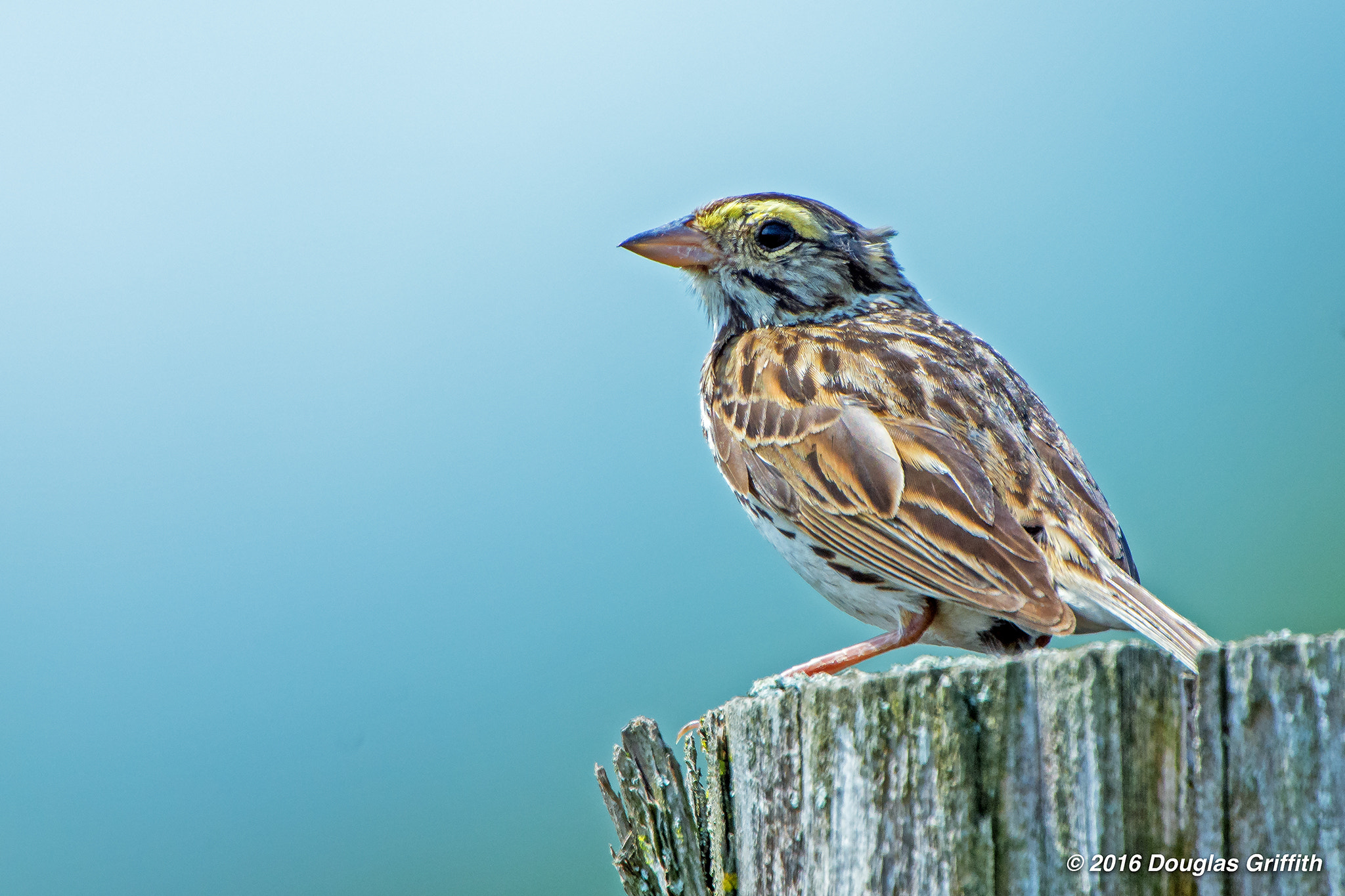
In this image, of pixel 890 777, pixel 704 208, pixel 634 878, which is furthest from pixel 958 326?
pixel 890 777

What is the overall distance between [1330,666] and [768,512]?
2.89m

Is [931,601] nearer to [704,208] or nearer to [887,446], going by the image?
[887,446]

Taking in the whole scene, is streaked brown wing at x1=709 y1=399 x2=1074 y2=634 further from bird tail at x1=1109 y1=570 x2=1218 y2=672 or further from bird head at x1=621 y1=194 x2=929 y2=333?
bird head at x1=621 y1=194 x2=929 y2=333

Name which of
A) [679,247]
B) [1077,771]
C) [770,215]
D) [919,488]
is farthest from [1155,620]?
[679,247]

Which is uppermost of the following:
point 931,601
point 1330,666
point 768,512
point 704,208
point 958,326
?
point 704,208

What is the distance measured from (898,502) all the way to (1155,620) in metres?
1.00

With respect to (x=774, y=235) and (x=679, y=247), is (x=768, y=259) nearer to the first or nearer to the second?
(x=774, y=235)

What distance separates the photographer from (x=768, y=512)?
4887 millimetres

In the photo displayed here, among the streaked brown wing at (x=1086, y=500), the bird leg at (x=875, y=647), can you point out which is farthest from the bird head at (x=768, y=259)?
the bird leg at (x=875, y=647)

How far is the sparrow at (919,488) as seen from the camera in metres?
4.03

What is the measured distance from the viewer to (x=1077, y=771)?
7.33 ft

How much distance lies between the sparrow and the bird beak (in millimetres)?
Result: 507

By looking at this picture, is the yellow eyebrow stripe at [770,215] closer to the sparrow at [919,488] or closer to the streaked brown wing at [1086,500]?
the sparrow at [919,488]

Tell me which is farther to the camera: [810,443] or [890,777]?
[810,443]
